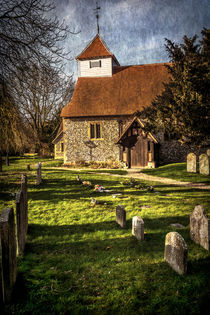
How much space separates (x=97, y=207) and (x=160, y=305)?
4499 mm

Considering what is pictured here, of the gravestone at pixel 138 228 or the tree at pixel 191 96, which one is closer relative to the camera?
the gravestone at pixel 138 228

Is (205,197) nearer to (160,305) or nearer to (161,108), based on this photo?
(161,108)

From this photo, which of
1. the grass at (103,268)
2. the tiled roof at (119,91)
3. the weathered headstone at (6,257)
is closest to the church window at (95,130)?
the tiled roof at (119,91)

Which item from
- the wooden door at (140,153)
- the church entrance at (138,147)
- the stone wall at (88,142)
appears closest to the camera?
the church entrance at (138,147)

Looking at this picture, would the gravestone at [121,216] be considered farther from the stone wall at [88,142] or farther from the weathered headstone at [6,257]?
the stone wall at [88,142]

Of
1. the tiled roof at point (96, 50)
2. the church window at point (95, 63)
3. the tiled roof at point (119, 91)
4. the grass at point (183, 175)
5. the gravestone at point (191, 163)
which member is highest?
the tiled roof at point (96, 50)

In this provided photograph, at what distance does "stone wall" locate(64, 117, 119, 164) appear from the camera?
68.8 feet

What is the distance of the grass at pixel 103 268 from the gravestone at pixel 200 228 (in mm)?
147

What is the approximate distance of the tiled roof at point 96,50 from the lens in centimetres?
2283

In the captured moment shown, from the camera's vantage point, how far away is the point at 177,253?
3.33 meters

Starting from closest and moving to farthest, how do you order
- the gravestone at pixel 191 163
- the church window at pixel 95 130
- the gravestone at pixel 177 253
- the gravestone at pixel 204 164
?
the gravestone at pixel 177 253 < the gravestone at pixel 204 164 < the gravestone at pixel 191 163 < the church window at pixel 95 130

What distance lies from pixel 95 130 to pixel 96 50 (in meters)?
9.44

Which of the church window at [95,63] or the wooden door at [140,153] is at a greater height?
the church window at [95,63]

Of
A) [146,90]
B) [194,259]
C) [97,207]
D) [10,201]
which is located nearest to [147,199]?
[97,207]
